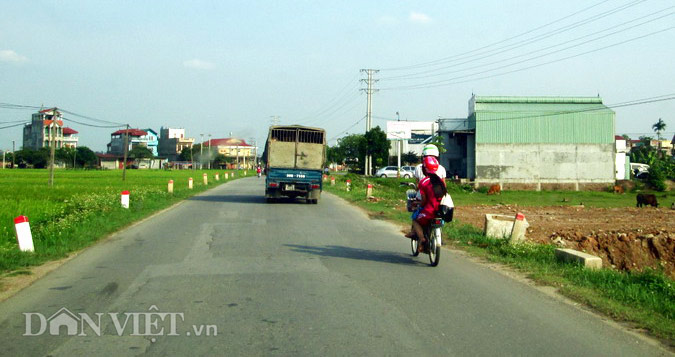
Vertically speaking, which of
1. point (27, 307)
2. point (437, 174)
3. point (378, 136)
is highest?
point (378, 136)

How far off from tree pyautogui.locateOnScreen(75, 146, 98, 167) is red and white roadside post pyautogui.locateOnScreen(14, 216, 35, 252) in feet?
372

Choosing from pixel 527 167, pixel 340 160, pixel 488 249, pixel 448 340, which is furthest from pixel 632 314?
pixel 340 160

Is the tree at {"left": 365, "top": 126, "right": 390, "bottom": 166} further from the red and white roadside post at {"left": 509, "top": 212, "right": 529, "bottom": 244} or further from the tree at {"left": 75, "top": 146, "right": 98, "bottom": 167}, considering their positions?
the tree at {"left": 75, "top": 146, "right": 98, "bottom": 167}

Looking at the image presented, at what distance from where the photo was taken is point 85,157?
115625mm

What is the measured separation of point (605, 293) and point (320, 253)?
4.91 meters

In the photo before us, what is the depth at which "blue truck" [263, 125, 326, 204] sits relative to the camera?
2389 cm

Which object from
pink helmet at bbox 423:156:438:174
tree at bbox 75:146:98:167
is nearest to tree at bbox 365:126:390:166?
pink helmet at bbox 423:156:438:174

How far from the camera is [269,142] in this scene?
23812 millimetres

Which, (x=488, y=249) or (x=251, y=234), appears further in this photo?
(x=251, y=234)

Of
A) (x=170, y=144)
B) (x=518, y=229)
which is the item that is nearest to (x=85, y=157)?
(x=170, y=144)

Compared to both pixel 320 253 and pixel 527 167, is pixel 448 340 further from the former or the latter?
pixel 527 167

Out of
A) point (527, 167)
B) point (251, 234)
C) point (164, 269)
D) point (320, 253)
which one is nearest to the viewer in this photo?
point (164, 269)

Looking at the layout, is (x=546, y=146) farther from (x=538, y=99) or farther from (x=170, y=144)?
(x=170, y=144)

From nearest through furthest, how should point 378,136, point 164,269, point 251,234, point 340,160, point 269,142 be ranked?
point 164,269, point 251,234, point 269,142, point 378,136, point 340,160
